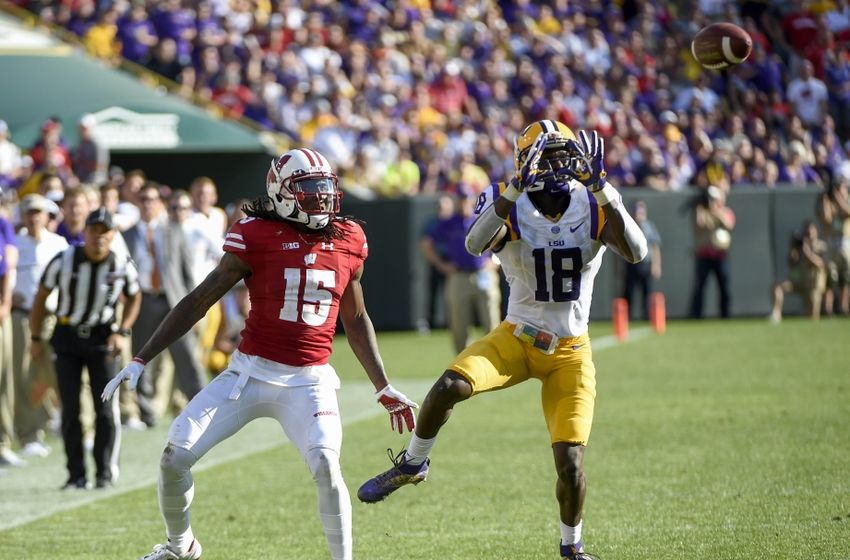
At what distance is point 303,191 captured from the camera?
6203 mm

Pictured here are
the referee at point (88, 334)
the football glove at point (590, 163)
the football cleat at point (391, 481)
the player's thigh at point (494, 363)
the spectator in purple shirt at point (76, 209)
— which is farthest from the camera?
the spectator in purple shirt at point (76, 209)

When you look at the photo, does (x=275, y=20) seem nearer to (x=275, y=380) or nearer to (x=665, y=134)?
(x=665, y=134)

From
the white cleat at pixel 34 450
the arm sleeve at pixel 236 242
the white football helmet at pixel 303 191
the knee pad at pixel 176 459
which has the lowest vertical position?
the white cleat at pixel 34 450

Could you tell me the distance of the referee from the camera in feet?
30.8

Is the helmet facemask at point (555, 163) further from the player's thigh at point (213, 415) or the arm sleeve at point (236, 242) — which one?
the player's thigh at point (213, 415)

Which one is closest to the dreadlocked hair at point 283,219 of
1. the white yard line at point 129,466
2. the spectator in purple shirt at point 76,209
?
the white yard line at point 129,466

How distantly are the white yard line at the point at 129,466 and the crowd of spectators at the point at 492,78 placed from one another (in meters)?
8.12

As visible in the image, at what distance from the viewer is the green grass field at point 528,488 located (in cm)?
718

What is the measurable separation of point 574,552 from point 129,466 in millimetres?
4738

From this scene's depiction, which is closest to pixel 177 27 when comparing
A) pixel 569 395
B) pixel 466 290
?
pixel 466 290

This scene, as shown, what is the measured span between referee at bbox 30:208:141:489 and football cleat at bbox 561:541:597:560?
3813 millimetres

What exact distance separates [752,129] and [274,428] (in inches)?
516

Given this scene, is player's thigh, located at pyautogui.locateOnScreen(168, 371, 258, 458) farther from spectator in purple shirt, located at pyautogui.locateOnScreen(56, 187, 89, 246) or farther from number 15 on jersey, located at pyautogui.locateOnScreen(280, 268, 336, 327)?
spectator in purple shirt, located at pyautogui.locateOnScreen(56, 187, 89, 246)

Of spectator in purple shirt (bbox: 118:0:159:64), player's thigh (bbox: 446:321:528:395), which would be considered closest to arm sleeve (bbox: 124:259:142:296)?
player's thigh (bbox: 446:321:528:395)
